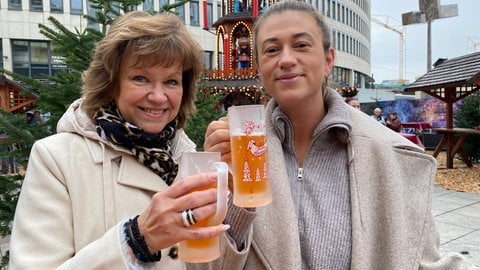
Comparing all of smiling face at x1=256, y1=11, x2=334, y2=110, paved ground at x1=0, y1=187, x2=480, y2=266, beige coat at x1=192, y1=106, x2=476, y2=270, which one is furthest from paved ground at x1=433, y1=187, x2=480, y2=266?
smiling face at x1=256, y1=11, x2=334, y2=110

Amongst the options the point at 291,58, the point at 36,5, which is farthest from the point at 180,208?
the point at 36,5

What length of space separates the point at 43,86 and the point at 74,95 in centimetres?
37

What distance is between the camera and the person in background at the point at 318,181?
1.61 metres

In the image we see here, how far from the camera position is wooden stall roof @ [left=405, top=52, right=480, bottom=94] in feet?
32.9

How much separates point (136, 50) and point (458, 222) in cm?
660

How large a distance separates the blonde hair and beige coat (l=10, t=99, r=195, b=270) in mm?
139

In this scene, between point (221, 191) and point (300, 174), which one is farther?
point (300, 174)

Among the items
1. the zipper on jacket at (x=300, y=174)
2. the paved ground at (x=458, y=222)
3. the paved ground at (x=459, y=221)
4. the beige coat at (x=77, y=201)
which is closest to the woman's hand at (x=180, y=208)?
the beige coat at (x=77, y=201)

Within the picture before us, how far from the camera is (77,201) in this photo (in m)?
1.52

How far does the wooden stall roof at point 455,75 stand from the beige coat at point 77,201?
10.3 meters

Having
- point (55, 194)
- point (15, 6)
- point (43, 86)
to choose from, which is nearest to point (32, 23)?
point (15, 6)

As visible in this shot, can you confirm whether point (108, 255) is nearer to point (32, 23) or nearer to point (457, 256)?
point (457, 256)

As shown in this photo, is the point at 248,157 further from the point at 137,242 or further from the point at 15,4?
the point at 15,4

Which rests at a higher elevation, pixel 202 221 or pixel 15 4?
pixel 15 4
